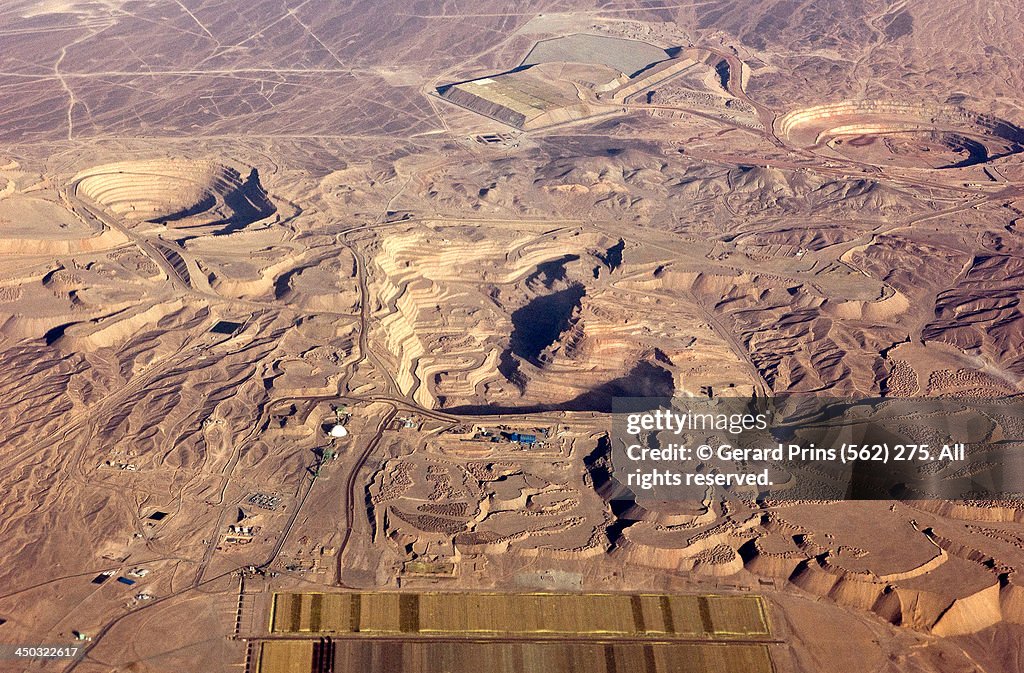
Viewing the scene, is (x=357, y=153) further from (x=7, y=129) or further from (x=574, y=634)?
(x=574, y=634)

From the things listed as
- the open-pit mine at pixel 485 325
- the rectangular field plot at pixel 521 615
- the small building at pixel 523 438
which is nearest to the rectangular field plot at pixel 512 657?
the open-pit mine at pixel 485 325

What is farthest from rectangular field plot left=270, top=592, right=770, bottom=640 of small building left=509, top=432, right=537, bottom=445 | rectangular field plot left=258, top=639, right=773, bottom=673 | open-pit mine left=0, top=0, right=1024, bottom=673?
small building left=509, top=432, right=537, bottom=445

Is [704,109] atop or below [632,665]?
below

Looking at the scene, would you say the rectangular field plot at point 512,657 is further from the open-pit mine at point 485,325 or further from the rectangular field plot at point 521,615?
the rectangular field plot at point 521,615

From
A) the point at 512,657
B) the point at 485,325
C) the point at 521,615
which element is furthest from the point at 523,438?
the point at 485,325

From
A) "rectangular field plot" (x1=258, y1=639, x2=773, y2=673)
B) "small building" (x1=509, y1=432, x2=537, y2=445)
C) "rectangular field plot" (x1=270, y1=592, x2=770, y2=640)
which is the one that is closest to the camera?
"rectangular field plot" (x1=258, y1=639, x2=773, y2=673)

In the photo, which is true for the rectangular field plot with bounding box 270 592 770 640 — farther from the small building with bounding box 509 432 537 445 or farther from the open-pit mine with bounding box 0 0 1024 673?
the small building with bounding box 509 432 537 445

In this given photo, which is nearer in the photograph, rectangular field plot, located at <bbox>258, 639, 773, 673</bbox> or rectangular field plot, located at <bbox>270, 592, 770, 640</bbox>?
rectangular field plot, located at <bbox>258, 639, 773, 673</bbox>

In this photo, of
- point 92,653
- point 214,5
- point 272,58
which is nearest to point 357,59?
point 272,58
